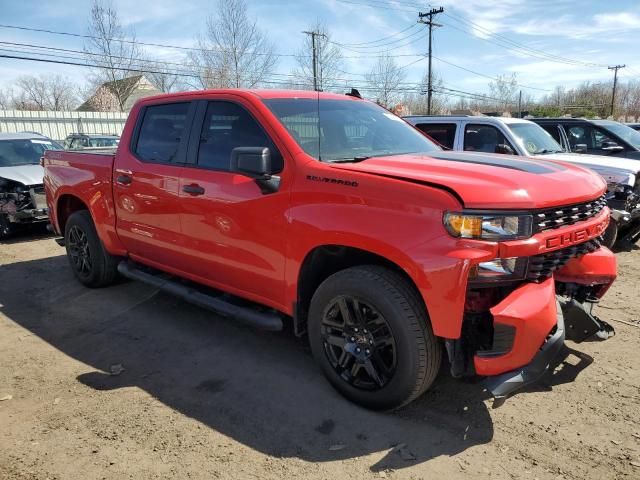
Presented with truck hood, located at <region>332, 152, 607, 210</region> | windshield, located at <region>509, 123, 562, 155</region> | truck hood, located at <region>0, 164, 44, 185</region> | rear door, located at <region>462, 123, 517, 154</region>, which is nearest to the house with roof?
truck hood, located at <region>0, 164, 44, 185</region>

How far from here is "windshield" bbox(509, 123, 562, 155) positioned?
758 cm

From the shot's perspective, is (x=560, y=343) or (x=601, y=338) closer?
(x=560, y=343)

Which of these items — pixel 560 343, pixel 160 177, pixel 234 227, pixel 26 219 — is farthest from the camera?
pixel 26 219

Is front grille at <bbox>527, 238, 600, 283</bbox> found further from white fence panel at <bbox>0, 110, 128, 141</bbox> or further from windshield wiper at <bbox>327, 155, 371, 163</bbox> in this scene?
white fence panel at <bbox>0, 110, 128, 141</bbox>

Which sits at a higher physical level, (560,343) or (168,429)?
(560,343)

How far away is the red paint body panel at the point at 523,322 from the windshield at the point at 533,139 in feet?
17.7

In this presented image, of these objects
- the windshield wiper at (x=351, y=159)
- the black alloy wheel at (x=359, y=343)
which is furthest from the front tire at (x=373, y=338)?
the windshield wiper at (x=351, y=159)

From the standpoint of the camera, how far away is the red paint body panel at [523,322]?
2510 millimetres

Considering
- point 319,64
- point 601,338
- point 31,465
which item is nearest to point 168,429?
point 31,465

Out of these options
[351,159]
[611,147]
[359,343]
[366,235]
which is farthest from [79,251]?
[611,147]

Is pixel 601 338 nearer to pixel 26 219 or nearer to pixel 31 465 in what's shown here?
pixel 31 465

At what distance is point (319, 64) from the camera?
34.7 meters

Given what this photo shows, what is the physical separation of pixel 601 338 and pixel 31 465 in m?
3.45

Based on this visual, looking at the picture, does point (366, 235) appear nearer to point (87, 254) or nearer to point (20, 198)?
point (87, 254)
